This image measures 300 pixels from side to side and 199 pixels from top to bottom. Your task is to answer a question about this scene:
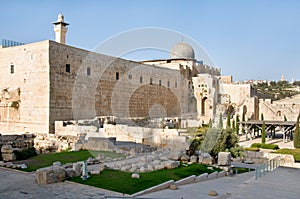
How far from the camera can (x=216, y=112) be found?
1293 inches

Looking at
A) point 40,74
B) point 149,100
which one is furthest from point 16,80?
point 149,100

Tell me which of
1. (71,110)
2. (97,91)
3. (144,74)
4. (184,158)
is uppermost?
(144,74)

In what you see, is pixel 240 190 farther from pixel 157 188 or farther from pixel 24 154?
pixel 24 154

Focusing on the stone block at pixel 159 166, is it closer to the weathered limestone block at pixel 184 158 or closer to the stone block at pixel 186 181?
the stone block at pixel 186 181

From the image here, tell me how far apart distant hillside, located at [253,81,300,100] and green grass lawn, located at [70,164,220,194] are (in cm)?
3687

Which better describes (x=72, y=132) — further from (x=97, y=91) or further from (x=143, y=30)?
(x=143, y=30)

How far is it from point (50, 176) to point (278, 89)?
7057cm

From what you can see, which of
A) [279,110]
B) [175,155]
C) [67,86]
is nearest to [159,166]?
[175,155]

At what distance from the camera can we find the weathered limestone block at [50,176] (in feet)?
24.8

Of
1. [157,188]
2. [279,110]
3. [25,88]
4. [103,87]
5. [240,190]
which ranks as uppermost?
[103,87]

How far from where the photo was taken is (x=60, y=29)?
20.7m

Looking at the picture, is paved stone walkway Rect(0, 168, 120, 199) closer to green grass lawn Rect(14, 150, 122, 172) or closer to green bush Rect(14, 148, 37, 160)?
green grass lawn Rect(14, 150, 122, 172)

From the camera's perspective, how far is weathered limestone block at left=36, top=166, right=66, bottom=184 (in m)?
7.55

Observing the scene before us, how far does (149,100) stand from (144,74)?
2.28 m
